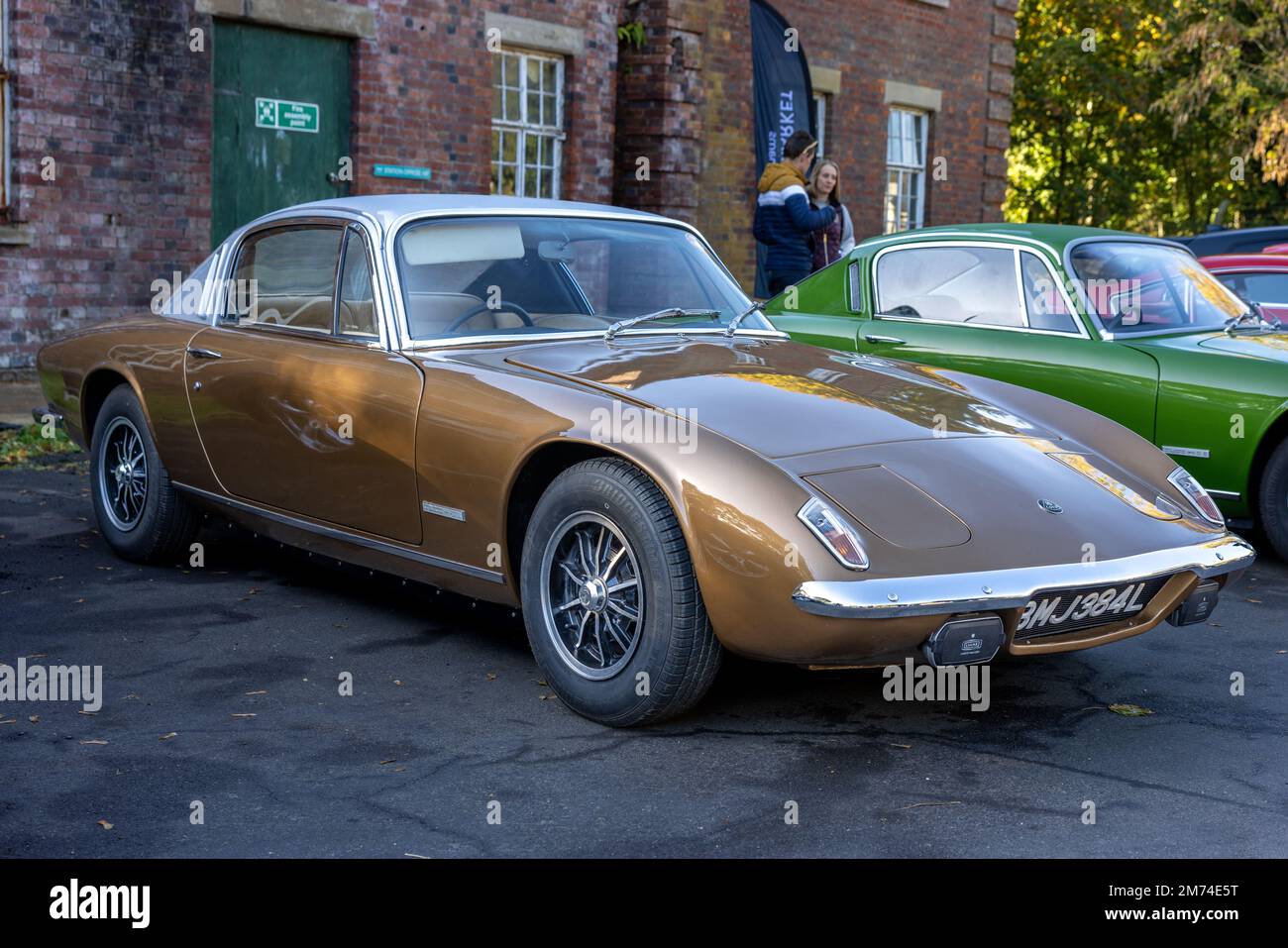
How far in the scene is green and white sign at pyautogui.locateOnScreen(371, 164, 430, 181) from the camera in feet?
41.4

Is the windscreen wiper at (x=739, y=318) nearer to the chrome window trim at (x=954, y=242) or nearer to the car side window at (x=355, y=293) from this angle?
the car side window at (x=355, y=293)

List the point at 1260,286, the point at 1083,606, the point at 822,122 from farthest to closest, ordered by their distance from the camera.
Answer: the point at 822,122, the point at 1260,286, the point at 1083,606

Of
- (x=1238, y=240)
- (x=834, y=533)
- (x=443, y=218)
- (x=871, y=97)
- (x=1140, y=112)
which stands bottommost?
(x=834, y=533)

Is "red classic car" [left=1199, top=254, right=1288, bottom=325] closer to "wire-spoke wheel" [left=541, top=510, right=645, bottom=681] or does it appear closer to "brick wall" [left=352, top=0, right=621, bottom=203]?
"brick wall" [left=352, top=0, right=621, bottom=203]

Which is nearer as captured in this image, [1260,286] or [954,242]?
[954,242]

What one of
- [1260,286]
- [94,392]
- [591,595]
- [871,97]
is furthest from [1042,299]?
[871,97]

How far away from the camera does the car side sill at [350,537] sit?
185 inches

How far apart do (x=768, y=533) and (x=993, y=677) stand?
1448mm

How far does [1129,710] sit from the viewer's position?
4602 mm

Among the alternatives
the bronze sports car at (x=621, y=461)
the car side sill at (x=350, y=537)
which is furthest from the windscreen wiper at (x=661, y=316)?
the car side sill at (x=350, y=537)

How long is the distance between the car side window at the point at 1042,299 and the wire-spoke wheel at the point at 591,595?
12.6 ft

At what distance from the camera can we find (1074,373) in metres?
7.14

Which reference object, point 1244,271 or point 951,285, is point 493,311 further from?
point 1244,271

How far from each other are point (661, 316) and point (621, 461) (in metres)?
1.30
